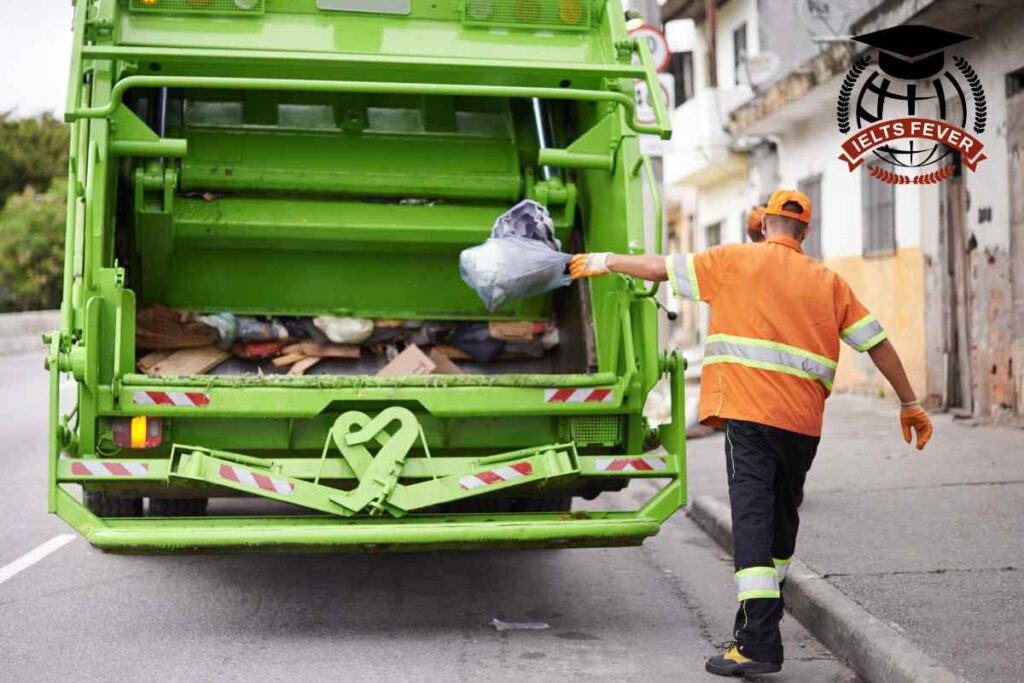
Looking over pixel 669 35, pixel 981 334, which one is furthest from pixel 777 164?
pixel 981 334

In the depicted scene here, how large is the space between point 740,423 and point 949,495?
3127 millimetres

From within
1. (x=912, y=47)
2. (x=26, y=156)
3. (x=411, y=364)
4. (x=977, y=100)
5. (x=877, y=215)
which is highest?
(x=26, y=156)

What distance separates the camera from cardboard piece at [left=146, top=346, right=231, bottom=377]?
20.3ft

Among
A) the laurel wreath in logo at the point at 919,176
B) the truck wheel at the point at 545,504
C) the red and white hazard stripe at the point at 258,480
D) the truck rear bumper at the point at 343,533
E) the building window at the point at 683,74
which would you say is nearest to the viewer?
the truck rear bumper at the point at 343,533

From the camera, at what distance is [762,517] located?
455cm

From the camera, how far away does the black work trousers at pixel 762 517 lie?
4.46 m

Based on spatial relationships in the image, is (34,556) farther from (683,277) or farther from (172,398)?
(683,277)

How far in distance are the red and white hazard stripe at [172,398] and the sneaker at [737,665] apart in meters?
1.99

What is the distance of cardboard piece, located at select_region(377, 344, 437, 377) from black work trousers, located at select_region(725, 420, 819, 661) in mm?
1967

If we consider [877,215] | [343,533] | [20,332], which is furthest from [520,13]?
[20,332]

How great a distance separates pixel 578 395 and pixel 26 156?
36.7 metres

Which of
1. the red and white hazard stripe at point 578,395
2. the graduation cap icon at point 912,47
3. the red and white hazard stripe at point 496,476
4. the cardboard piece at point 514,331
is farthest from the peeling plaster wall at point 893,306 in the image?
the red and white hazard stripe at point 496,476

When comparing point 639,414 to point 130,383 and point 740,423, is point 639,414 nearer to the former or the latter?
point 740,423

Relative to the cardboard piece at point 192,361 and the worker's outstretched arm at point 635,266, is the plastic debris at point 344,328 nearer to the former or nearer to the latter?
the cardboard piece at point 192,361
